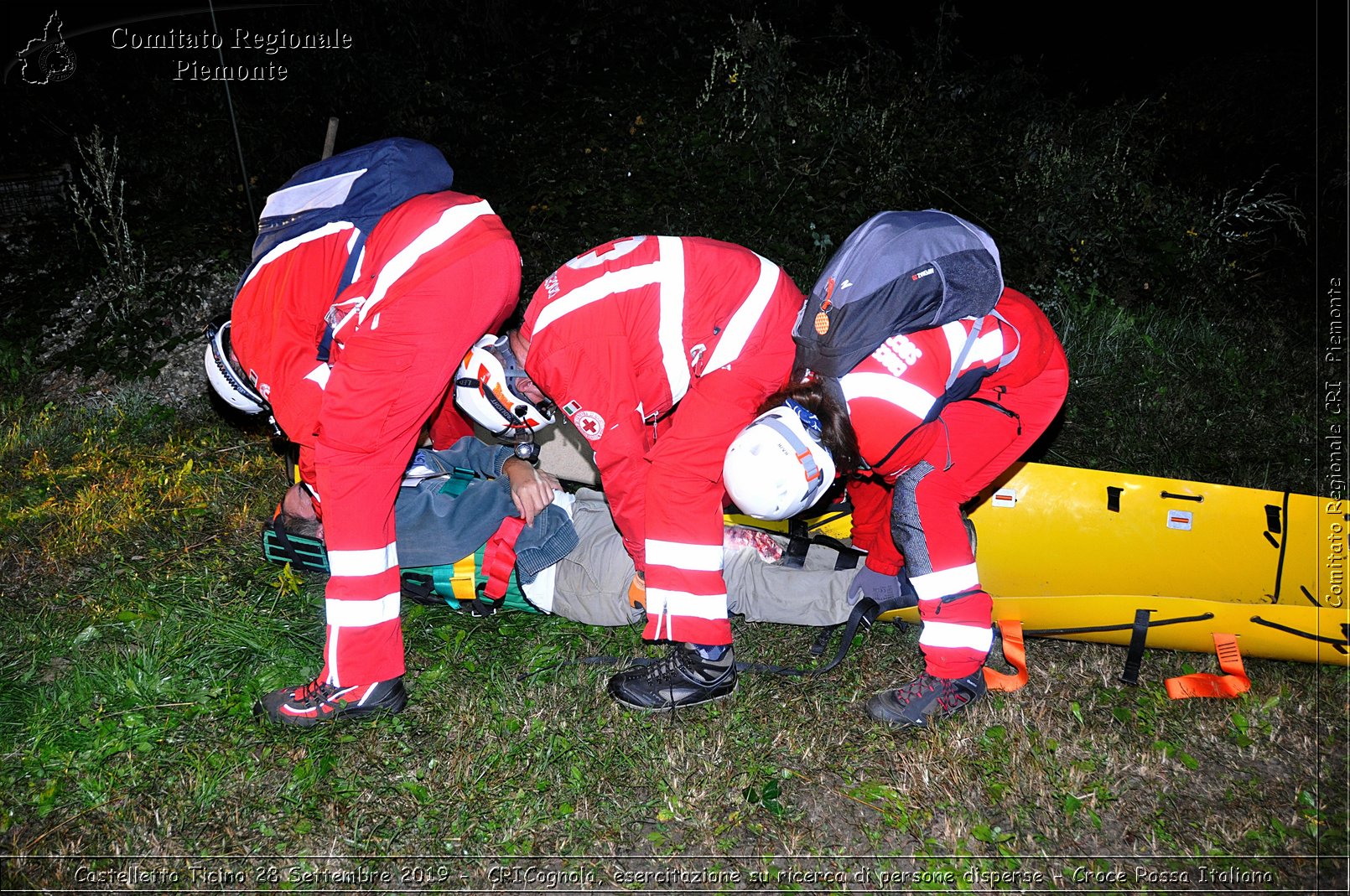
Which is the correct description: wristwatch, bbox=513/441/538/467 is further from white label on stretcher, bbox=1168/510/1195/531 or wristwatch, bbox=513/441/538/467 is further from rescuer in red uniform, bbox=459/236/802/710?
white label on stretcher, bbox=1168/510/1195/531

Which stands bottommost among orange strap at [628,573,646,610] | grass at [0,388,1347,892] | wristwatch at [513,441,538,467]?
grass at [0,388,1347,892]

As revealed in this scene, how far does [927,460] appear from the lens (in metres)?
3.07

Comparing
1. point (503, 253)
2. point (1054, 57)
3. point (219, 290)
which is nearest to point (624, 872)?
point (503, 253)

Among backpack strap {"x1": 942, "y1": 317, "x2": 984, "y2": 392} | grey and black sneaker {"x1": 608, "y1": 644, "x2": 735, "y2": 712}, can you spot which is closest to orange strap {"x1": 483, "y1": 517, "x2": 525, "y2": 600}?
grey and black sneaker {"x1": 608, "y1": 644, "x2": 735, "y2": 712}

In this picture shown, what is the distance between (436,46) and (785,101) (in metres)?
3.04

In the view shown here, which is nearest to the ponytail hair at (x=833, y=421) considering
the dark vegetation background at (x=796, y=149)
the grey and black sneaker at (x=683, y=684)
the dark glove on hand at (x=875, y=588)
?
the dark glove on hand at (x=875, y=588)

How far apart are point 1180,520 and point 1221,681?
25.7 inches

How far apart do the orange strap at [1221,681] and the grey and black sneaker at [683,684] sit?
65.9 inches

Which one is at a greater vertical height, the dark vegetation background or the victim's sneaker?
the dark vegetation background

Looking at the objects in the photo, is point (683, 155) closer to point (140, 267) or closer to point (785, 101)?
point (785, 101)

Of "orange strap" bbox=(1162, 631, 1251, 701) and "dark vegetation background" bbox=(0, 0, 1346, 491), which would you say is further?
"dark vegetation background" bbox=(0, 0, 1346, 491)

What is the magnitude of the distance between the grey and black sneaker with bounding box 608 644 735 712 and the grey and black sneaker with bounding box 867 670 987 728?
56 cm

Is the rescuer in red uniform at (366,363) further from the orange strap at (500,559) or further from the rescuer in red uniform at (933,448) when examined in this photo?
the rescuer in red uniform at (933,448)

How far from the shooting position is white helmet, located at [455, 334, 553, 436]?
3.39m
